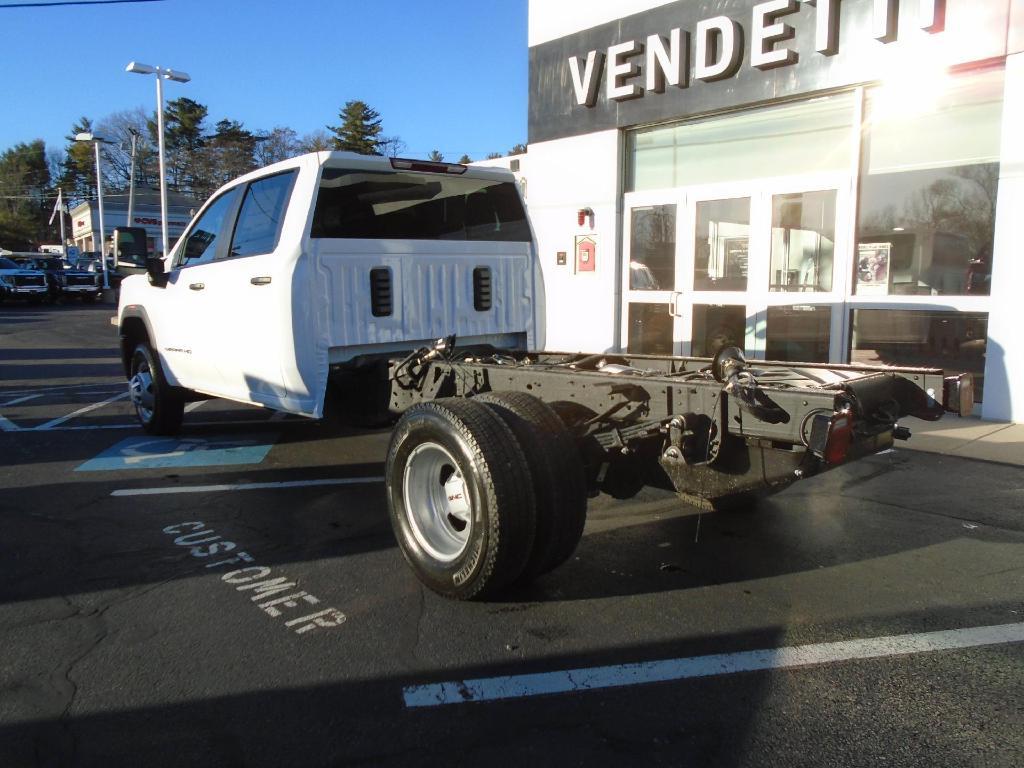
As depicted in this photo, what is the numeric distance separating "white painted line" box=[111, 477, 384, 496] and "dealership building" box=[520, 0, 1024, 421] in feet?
19.2

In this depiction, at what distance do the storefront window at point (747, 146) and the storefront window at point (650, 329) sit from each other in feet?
5.47

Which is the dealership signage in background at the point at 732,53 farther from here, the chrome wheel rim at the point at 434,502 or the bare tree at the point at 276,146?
the bare tree at the point at 276,146

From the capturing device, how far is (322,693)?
293 cm

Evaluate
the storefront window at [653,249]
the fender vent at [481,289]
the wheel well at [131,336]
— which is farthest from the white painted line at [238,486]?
the storefront window at [653,249]

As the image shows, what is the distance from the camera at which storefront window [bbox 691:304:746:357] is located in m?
10.0

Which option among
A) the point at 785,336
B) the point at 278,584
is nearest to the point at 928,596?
the point at 278,584

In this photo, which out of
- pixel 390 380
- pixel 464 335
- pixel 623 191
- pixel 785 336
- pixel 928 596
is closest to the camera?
pixel 928 596

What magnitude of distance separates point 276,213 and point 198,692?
352 centimetres

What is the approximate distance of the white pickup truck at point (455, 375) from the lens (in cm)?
347

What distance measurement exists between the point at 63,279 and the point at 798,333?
32910 mm

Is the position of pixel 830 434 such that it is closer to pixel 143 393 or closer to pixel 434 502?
pixel 434 502

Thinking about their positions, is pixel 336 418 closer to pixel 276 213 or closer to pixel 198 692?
pixel 276 213

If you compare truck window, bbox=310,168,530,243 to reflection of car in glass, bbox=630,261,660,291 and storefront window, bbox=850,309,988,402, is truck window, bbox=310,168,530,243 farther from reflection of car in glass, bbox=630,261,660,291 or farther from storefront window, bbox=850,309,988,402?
reflection of car in glass, bbox=630,261,660,291

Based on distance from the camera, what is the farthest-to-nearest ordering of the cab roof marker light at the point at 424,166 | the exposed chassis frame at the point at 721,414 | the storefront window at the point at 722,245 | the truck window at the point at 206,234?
the storefront window at the point at 722,245 < the truck window at the point at 206,234 < the cab roof marker light at the point at 424,166 < the exposed chassis frame at the point at 721,414
